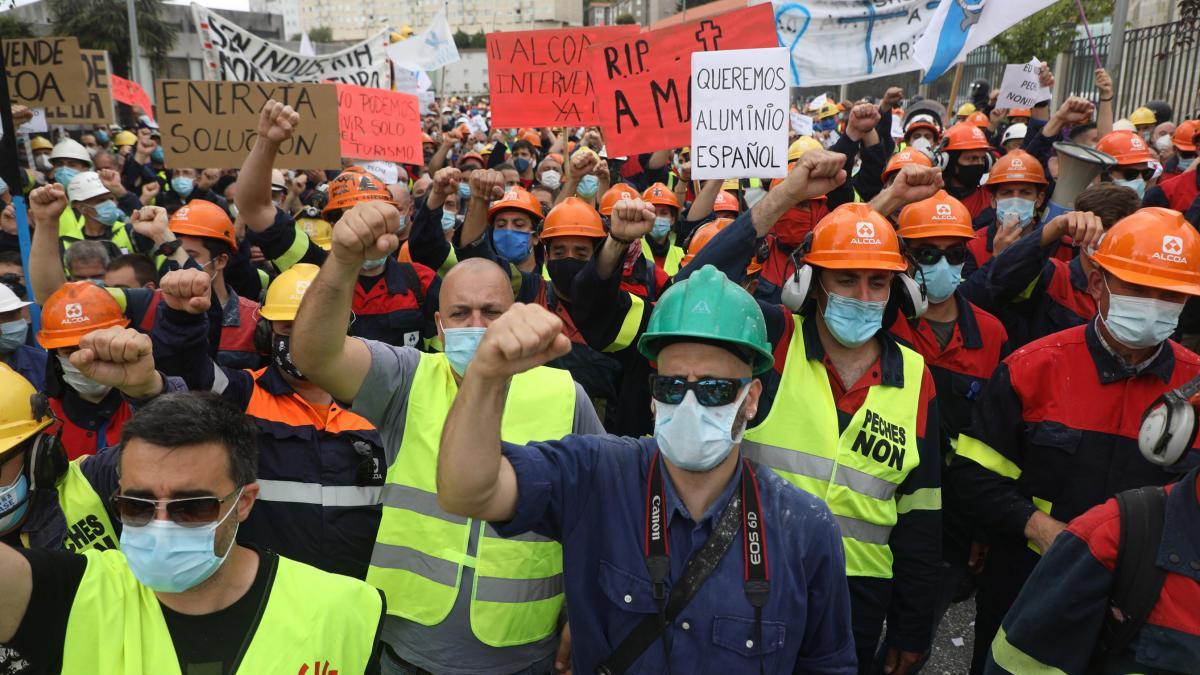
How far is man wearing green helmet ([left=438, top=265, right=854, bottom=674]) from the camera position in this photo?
2.06m

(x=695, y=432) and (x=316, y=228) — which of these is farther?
(x=316, y=228)

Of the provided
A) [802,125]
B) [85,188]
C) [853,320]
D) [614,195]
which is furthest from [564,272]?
[802,125]

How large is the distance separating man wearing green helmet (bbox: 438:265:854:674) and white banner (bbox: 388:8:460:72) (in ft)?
38.0

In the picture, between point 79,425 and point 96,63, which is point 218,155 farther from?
point 79,425

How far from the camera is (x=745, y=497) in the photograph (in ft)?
7.13

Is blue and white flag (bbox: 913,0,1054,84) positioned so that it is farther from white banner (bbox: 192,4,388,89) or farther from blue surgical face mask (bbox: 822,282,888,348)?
white banner (bbox: 192,4,388,89)

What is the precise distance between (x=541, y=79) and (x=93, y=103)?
140 inches

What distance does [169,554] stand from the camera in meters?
2.04

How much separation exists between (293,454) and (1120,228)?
10.3 feet

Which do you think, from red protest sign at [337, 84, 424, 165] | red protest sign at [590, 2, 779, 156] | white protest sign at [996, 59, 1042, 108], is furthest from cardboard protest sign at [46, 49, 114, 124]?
white protest sign at [996, 59, 1042, 108]

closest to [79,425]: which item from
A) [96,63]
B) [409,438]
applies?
[409,438]

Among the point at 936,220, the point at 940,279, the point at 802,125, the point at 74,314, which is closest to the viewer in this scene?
the point at 74,314

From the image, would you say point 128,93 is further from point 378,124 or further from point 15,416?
point 15,416

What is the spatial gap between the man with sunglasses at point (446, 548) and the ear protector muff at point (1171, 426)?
1714 millimetres
